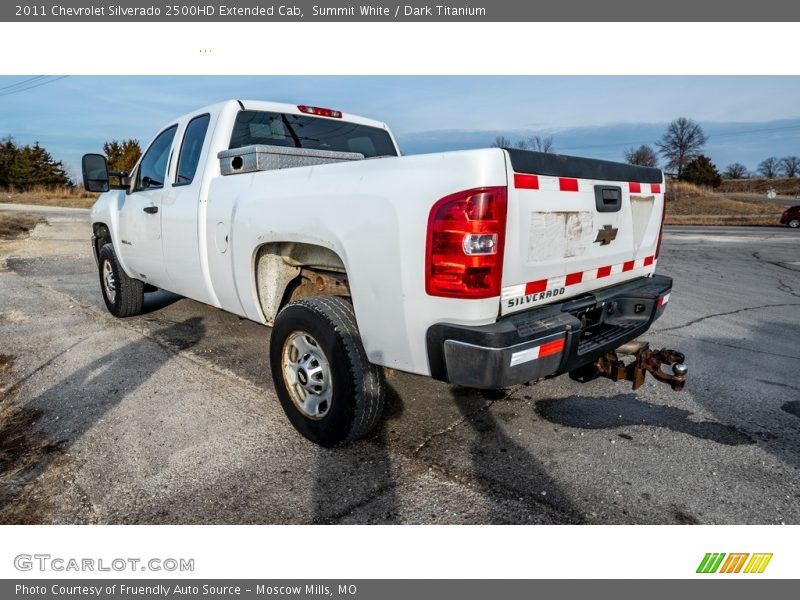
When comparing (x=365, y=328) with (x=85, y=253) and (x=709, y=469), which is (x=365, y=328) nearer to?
(x=709, y=469)

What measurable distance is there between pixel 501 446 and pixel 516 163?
5.20 ft

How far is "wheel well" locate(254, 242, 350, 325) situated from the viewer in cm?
304

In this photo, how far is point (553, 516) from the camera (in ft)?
7.44

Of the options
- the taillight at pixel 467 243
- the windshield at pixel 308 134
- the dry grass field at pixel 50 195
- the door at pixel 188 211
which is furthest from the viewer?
the dry grass field at pixel 50 195

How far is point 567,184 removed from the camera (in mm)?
2406

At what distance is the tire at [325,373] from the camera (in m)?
2.60

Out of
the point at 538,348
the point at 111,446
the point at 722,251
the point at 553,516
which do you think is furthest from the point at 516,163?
the point at 722,251

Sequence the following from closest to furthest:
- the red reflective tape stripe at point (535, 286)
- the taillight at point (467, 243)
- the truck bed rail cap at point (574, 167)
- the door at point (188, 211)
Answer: the taillight at point (467, 243), the truck bed rail cap at point (574, 167), the red reflective tape stripe at point (535, 286), the door at point (188, 211)

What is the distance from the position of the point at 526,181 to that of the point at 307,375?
61.8 inches

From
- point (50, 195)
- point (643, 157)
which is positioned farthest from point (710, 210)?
point (50, 195)

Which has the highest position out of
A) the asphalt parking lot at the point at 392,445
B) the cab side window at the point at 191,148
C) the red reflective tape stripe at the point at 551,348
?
the cab side window at the point at 191,148

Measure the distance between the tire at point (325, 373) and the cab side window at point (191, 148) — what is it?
5.57 ft

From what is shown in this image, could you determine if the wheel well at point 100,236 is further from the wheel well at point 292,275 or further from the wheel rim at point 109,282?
the wheel well at point 292,275

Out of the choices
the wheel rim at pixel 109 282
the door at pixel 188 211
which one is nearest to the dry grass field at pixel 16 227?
the wheel rim at pixel 109 282
